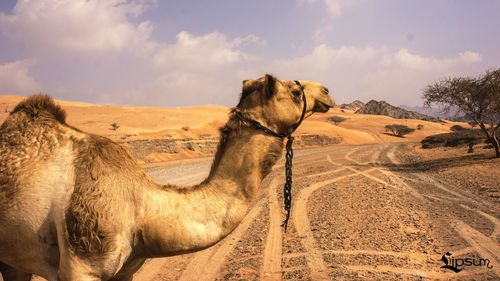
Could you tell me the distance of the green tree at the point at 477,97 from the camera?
25.9 m

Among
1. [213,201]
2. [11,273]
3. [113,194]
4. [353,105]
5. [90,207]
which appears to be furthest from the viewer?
[353,105]

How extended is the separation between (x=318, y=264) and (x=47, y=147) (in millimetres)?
5528

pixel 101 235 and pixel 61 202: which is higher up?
pixel 61 202

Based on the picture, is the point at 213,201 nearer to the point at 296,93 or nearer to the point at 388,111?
the point at 296,93

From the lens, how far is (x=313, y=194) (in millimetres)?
14172

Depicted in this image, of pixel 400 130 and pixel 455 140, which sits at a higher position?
pixel 400 130

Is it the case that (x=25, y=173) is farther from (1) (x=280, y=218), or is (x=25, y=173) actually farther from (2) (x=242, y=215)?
(1) (x=280, y=218)

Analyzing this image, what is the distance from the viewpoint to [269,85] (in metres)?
3.42

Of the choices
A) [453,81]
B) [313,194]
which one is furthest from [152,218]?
[453,81]

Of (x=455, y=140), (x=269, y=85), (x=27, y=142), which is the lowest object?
(x=455, y=140)

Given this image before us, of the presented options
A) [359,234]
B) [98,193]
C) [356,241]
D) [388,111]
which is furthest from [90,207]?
[388,111]

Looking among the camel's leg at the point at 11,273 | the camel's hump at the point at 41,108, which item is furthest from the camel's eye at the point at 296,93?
the camel's leg at the point at 11,273

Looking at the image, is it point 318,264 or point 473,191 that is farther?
point 473,191

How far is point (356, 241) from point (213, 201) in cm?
621
